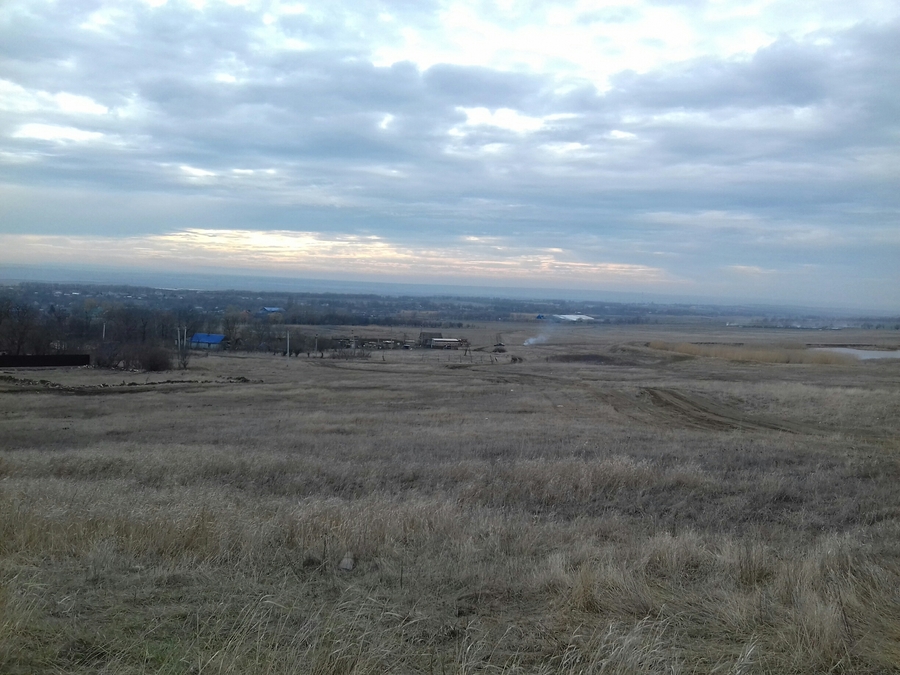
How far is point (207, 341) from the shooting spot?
282 ft

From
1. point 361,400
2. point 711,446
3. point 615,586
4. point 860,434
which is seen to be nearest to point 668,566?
point 615,586

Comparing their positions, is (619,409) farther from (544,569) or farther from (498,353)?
(498,353)

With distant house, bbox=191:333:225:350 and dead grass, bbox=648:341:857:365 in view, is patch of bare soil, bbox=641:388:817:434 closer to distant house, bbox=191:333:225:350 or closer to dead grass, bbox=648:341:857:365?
dead grass, bbox=648:341:857:365

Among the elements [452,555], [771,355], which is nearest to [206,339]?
[771,355]

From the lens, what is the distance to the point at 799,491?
11188 millimetres

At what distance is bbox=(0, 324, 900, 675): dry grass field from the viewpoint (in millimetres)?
4168

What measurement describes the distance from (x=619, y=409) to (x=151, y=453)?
22410 mm

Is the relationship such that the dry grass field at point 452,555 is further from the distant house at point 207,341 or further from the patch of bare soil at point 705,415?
the distant house at point 207,341

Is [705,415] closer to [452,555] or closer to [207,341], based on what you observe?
[452,555]

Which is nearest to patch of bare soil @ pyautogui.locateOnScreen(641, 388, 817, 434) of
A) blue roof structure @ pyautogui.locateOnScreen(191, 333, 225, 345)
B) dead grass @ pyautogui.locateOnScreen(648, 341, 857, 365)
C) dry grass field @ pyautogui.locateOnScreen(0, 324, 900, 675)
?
dry grass field @ pyautogui.locateOnScreen(0, 324, 900, 675)

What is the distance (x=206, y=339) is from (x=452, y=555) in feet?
280

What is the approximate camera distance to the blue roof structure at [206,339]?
85.9 metres

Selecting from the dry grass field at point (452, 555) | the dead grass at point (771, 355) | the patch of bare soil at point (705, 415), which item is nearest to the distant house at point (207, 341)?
the dead grass at point (771, 355)

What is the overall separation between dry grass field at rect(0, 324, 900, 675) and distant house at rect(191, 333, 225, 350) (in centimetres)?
6804
